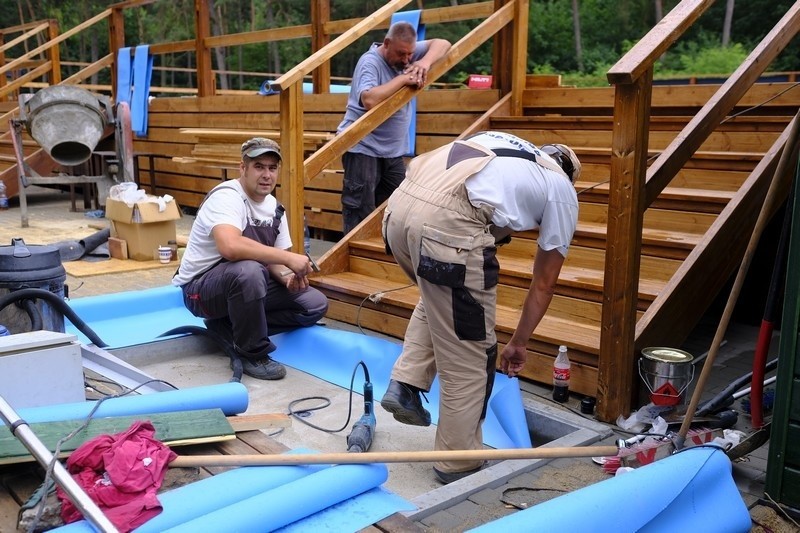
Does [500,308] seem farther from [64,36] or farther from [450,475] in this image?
[64,36]

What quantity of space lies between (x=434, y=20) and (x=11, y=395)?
198 inches

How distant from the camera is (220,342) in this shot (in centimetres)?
434

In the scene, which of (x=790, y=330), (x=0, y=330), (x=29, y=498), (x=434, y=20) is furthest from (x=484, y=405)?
(x=434, y=20)

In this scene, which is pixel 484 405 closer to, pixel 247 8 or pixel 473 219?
pixel 473 219

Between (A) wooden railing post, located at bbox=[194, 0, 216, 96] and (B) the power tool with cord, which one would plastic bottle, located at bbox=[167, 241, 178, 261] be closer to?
(A) wooden railing post, located at bbox=[194, 0, 216, 96]

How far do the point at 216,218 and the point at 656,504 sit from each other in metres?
2.52

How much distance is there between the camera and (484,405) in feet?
9.74

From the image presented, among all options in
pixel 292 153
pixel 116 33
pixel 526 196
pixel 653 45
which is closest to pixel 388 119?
pixel 292 153

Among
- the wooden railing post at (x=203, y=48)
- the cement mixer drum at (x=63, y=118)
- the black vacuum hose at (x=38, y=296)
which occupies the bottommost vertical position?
the black vacuum hose at (x=38, y=296)

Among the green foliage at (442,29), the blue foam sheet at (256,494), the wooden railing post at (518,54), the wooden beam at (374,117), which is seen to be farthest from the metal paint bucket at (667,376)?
the green foliage at (442,29)

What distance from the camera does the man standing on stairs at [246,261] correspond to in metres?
3.92

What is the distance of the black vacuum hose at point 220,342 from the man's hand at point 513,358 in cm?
153

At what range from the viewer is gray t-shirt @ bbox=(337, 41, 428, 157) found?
526 centimetres

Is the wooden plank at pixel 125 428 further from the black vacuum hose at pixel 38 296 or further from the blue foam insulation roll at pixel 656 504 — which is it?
the black vacuum hose at pixel 38 296
